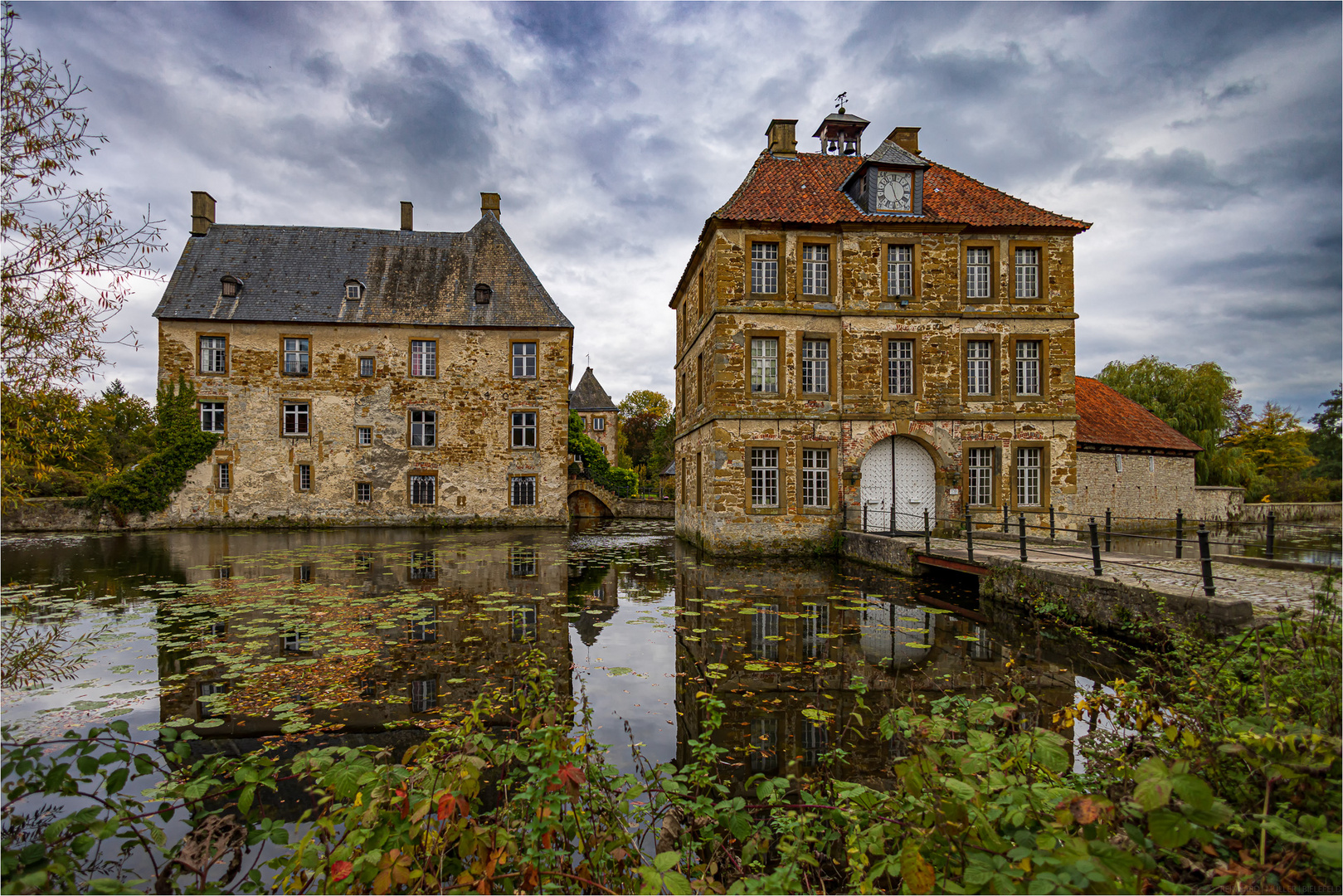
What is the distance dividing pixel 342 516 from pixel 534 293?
1242cm

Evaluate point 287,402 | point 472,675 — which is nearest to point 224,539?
point 287,402

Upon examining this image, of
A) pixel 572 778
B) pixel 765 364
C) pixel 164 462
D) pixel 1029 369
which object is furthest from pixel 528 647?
pixel 164 462

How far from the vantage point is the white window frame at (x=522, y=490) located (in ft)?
86.6

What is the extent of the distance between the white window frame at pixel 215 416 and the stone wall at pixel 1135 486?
108 feet

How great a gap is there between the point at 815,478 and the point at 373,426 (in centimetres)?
1893

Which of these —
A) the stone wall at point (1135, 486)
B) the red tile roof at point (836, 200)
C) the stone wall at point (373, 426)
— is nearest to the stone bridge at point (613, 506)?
the stone wall at point (373, 426)

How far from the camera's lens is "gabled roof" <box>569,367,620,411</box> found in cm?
5353

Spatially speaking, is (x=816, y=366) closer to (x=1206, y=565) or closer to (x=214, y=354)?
(x=1206, y=565)

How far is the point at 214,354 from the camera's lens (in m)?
25.4

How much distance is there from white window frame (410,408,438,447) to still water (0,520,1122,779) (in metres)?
11.7

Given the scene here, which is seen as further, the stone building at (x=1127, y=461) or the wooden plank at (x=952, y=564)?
the stone building at (x=1127, y=461)

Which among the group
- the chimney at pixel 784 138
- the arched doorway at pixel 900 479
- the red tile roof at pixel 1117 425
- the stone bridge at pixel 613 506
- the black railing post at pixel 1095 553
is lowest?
the stone bridge at pixel 613 506

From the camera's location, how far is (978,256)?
17.4m

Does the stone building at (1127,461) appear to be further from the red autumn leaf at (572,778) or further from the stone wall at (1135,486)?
the red autumn leaf at (572,778)
